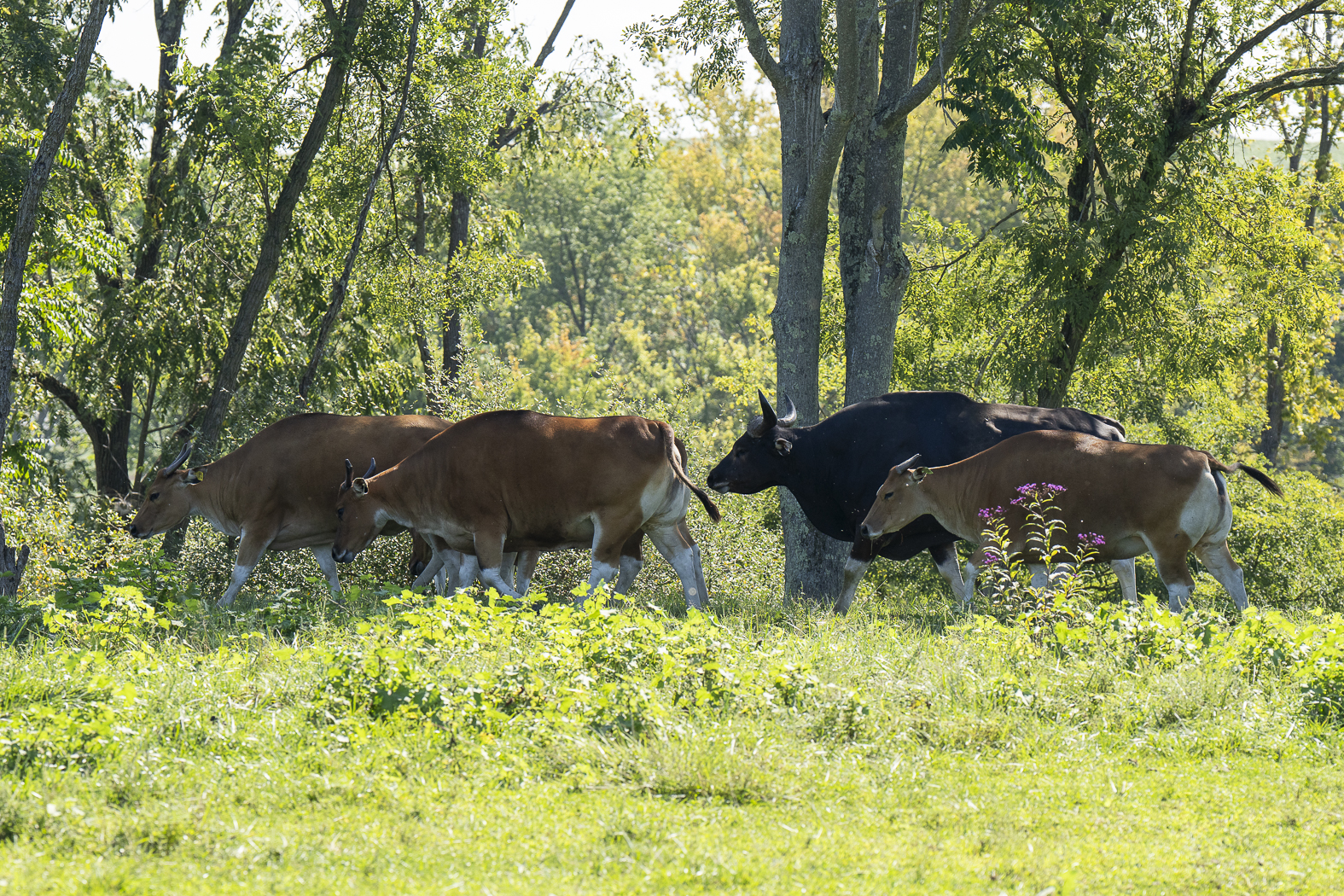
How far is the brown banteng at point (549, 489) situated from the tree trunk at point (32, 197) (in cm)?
305

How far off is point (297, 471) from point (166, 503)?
1.73 meters

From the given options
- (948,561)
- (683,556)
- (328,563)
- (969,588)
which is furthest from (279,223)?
(969,588)

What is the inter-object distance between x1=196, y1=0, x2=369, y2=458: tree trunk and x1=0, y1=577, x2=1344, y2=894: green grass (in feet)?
28.3

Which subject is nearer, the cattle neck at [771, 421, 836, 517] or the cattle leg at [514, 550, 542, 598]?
the cattle leg at [514, 550, 542, 598]

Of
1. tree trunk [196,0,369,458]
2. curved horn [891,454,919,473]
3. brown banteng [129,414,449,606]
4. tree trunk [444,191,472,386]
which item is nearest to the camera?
curved horn [891,454,919,473]

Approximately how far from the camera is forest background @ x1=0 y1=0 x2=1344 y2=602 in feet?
46.8

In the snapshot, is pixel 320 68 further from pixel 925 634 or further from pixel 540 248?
pixel 540 248

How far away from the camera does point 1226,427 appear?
1997 centimetres

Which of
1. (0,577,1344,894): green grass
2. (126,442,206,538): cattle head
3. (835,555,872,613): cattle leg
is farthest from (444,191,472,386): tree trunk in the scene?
(0,577,1344,894): green grass

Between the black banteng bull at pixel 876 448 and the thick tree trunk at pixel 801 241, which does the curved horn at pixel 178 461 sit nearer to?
the black banteng bull at pixel 876 448

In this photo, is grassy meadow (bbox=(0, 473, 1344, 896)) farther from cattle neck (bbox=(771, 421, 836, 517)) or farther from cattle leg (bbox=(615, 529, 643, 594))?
cattle neck (bbox=(771, 421, 836, 517))

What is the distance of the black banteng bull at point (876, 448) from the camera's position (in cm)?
1138

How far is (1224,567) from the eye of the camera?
9938 mm

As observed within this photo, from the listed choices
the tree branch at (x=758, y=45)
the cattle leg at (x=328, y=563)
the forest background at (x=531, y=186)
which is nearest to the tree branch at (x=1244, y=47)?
the forest background at (x=531, y=186)
